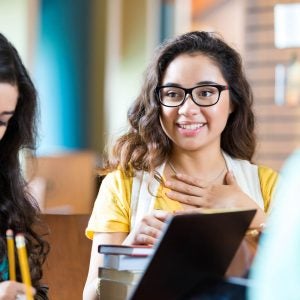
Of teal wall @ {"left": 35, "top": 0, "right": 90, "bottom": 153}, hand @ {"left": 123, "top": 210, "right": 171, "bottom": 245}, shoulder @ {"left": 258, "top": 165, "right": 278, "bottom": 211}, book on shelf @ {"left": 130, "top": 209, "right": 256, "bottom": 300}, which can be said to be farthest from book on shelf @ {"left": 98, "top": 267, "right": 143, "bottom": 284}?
teal wall @ {"left": 35, "top": 0, "right": 90, "bottom": 153}

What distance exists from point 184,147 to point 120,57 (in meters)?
5.51

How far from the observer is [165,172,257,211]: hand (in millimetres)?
1823

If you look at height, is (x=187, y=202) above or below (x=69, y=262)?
above

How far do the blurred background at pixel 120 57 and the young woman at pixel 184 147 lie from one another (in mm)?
3301

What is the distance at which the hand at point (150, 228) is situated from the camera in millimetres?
1575

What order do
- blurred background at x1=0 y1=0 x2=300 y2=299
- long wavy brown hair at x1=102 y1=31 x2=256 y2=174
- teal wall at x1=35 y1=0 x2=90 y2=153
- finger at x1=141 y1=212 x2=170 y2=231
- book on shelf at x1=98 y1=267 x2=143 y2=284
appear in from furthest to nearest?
teal wall at x1=35 y1=0 x2=90 y2=153 → blurred background at x1=0 y1=0 x2=300 y2=299 → long wavy brown hair at x1=102 y1=31 x2=256 y2=174 → finger at x1=141 y1=212 x2=170 y2=231 → book on shelf at x1=98 y1=267 x2=143 y2=284

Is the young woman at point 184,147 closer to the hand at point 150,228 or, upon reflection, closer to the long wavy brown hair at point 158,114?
the long wavy brown hair at point 158,114

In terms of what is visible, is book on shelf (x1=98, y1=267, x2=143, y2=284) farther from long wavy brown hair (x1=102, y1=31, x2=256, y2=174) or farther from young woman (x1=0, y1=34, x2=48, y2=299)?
long wavy brown hair (x1=102, y1=31, x2=256, y2=174)

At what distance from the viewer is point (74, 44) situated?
7.03 metres

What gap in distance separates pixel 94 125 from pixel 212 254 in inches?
243

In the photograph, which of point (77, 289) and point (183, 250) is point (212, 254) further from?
point (77, 289)

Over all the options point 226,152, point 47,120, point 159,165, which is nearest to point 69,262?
point 159,165

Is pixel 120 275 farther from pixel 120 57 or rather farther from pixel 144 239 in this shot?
pixel 120 57

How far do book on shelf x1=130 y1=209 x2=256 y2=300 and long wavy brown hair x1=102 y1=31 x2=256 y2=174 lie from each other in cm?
70
